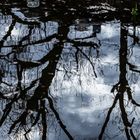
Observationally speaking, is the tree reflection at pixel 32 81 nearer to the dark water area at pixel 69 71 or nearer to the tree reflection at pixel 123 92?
the dark water area at pixel 69 71

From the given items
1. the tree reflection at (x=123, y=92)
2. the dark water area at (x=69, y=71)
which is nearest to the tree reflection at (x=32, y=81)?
the dark water area at (x=69, y=71)

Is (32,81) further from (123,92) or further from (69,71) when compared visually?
(123,92)

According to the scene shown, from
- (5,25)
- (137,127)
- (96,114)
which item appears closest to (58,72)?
(96,114)

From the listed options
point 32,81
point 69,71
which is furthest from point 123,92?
point 32,81

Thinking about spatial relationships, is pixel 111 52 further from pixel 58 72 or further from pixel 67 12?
pixel 67 12

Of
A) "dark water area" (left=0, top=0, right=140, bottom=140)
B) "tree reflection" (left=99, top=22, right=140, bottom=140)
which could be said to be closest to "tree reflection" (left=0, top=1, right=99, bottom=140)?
"dark water area" (left=0, top=0, right=140, bottom=140)

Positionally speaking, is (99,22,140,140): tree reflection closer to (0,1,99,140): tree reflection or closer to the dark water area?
the dark water area

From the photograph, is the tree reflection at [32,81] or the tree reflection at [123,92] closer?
the tree reflection at [123,92]

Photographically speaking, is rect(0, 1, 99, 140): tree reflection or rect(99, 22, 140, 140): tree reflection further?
rect(0, 1, 99, 140): tree reflection

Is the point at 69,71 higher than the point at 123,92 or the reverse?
higher

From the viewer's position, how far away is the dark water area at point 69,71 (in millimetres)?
5617

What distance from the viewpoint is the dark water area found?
562cm

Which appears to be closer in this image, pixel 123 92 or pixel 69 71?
pixel 123 92

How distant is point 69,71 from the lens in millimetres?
7004
